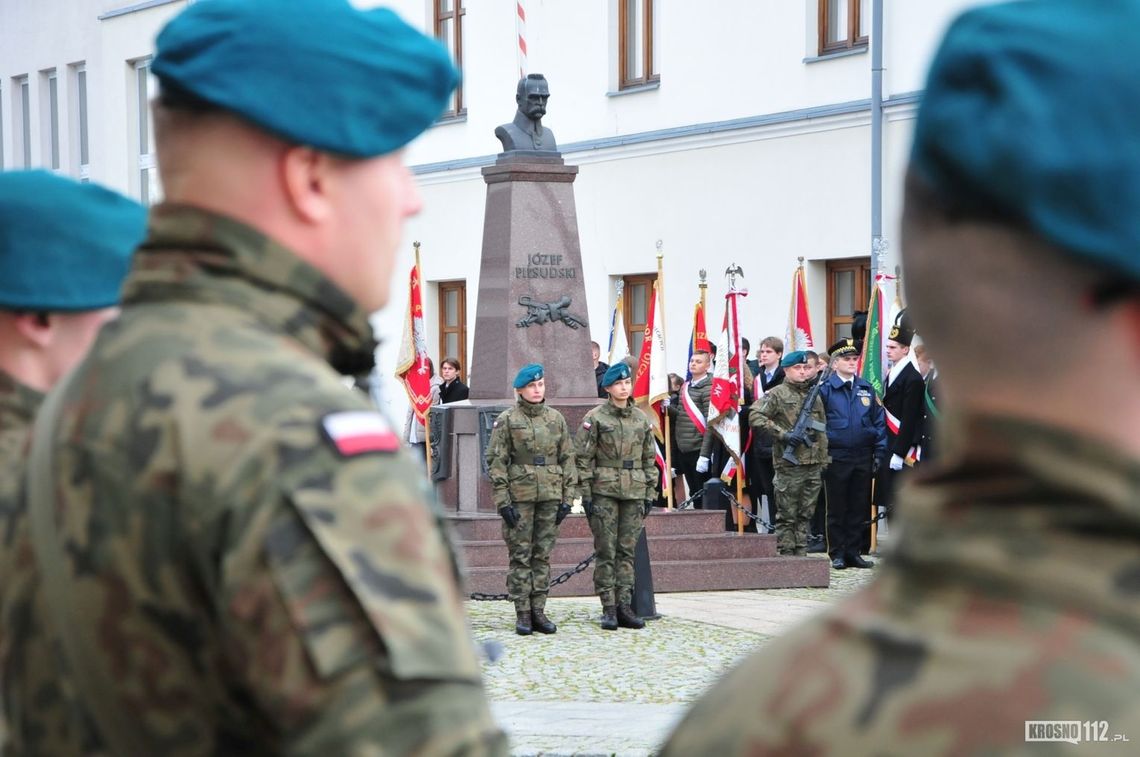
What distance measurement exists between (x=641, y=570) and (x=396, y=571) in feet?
38.8

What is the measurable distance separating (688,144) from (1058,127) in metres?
24.5

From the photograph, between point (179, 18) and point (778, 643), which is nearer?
point (778, 643)

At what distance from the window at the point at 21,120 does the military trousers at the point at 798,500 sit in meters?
30.4

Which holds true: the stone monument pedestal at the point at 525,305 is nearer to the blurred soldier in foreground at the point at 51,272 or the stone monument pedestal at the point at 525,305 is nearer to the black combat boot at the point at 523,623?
the black combat boot at the point at 523,623

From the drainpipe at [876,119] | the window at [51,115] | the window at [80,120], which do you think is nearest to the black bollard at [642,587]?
the drainpipe at [876,119]

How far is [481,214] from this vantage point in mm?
29000

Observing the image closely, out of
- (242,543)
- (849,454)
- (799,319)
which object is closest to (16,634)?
(242,543)

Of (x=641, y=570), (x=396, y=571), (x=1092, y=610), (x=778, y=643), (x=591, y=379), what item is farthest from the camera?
(x=591, y=379)

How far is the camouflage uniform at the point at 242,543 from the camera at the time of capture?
1.62 meters

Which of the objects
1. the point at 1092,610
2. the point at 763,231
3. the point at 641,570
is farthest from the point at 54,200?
the point at 763,231

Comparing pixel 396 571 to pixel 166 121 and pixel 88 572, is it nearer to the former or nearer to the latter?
pixel 88 572

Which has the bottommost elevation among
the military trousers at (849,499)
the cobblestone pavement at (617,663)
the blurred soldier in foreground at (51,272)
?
the cobblestone pavement at (617,663)

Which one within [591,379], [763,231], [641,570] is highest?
[763,231]

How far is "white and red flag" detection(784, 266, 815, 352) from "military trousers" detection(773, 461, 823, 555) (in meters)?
4.10
